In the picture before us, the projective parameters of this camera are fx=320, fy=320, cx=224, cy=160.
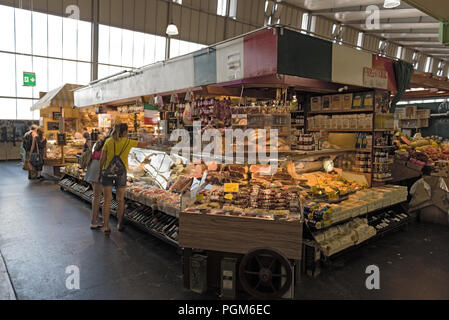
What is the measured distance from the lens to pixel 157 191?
555cm

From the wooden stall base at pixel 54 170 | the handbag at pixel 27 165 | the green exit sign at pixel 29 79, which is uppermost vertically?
the green exit sign at pixel 29 79

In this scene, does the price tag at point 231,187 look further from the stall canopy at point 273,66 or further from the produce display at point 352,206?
the stall canopy at point 273,66

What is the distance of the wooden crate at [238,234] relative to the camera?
10.6 feet

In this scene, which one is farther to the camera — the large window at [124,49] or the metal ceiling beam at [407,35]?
the metal ceiling beam at [407,35]

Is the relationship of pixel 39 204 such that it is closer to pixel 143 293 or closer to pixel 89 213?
pixel 89 213

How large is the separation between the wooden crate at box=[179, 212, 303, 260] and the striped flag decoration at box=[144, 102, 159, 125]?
5.21m

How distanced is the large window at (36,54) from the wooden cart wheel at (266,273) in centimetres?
1630

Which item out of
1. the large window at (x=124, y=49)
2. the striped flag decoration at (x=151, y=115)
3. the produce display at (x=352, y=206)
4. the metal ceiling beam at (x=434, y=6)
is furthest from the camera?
the large window at (x=124, y=49)

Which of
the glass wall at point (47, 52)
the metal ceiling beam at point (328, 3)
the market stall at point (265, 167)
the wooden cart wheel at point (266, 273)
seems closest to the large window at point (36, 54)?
the glass wall at point (47, 52)

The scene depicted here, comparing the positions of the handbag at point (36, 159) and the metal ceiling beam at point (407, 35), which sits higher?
the metal ceiling beam at point (407, 35)

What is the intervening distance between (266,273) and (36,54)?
17.0 m

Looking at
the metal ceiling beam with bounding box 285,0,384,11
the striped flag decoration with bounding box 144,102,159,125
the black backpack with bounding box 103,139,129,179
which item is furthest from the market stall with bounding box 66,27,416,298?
the metal ceiling beam with bounding box 285,0,384,11
